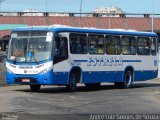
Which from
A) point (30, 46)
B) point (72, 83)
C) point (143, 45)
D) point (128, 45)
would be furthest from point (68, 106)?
point (143, 45)

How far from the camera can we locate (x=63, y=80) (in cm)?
2466

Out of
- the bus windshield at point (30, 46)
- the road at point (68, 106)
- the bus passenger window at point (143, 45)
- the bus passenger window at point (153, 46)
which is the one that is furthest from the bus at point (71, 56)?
the road at point (68, 106)

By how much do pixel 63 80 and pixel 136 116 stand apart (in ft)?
31.3

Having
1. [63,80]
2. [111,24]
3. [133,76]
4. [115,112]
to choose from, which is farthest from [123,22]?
[115,112]

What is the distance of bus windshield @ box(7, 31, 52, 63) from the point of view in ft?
78.4

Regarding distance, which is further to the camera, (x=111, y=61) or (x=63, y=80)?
(x=111, y=61)

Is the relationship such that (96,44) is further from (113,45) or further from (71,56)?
(71,56)

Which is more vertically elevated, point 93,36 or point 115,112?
point 93,36

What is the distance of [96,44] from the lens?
2695cm

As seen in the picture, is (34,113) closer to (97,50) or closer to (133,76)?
(97,50)

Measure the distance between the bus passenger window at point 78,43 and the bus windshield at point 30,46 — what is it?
1.50m

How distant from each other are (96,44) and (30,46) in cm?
395

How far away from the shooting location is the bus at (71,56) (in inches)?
943

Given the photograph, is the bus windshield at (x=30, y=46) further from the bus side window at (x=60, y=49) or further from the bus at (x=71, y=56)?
the bus side window at (x=60, y=49)
